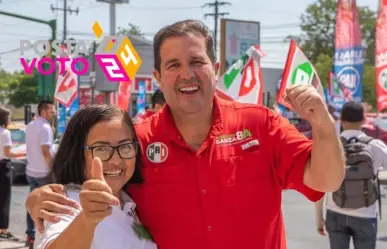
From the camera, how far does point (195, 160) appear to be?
7.75 ft

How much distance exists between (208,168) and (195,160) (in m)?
0.06

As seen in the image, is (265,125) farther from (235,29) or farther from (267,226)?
(235,29)

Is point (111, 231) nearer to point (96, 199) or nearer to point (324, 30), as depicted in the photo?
point (96, 199)

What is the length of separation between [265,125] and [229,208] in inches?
14.5

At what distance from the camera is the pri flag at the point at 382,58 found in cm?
1233

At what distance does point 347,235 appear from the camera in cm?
502

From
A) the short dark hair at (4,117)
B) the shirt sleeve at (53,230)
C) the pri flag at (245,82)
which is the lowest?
the shirt sleeve at (53,230)

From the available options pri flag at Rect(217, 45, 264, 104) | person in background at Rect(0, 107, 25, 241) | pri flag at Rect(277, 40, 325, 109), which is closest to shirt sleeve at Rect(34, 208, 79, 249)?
pri flag at Rect(277, 40, 325, 109)

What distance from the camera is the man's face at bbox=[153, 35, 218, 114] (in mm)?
2346

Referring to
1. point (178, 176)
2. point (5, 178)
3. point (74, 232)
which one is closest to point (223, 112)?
point (178, 176)

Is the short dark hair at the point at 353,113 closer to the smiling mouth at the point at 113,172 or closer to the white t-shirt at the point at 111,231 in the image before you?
the white t-shirt at the point at 111,231

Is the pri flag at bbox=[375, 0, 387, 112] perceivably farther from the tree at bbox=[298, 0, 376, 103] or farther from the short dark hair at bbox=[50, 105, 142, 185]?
the tree at bbox=[298, 0, 376, 103]

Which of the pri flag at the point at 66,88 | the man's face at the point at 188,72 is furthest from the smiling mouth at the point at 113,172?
the pri flag at the point at 66,88

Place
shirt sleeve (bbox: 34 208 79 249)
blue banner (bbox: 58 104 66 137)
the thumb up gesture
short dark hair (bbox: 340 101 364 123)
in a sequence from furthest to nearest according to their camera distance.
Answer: blue banner (bbox: 58 104 66 137), short dark hair (bbox: 340 101 364 123), shirt sleeve (bbox: 34 208 79 249), the thumb up gesture
